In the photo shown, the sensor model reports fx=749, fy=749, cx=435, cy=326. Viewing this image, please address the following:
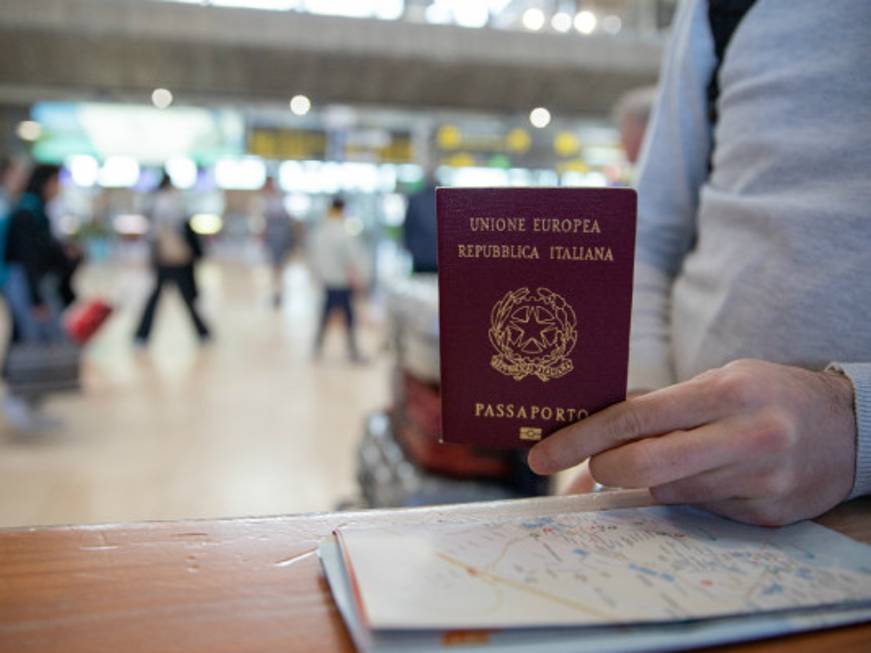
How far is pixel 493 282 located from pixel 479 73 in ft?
31.3

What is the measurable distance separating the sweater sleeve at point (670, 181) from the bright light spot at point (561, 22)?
895cm

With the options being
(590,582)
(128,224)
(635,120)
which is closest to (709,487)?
(590,582)

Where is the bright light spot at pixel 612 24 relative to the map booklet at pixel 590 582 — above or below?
above

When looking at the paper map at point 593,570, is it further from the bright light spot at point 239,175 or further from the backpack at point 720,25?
the bright light spot at point 239,175

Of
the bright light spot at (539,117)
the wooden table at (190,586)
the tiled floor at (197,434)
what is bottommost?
the tiled floor at (197,434)

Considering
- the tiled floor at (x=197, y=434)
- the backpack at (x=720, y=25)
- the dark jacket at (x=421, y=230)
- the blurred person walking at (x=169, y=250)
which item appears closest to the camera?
the backpack at (x=720, y=25)

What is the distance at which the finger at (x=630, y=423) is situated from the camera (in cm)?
58

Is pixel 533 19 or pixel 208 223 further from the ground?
pixel 533 19

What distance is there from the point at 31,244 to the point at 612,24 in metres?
7.98

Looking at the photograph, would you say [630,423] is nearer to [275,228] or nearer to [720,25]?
[720,25]

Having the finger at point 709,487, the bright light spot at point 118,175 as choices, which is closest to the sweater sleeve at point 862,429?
the finger at point 709,487

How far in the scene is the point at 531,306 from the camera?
24.5 inches

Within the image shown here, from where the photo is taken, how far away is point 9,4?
7.82m

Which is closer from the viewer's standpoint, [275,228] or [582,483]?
[582,483]
